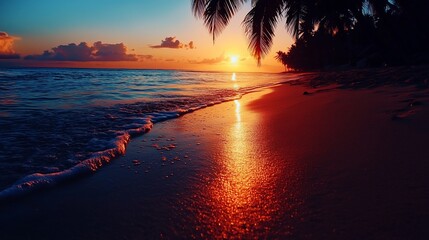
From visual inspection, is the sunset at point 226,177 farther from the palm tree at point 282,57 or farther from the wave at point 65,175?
the palm tree at point 282,57

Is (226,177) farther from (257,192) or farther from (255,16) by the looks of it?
(255,16)

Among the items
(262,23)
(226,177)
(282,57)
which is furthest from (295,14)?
(282,57)

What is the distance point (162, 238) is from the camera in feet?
4.85

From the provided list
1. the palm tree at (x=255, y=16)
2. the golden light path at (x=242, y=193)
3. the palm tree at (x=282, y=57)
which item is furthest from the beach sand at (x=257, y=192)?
the palm tree at (x=282, y=57)

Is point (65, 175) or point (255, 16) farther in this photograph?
point (255, 16)

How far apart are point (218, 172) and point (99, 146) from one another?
1.83 metres

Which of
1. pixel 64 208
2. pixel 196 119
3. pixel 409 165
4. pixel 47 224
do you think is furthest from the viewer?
pixel 196 119

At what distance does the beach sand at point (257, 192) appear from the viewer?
149 centimetres

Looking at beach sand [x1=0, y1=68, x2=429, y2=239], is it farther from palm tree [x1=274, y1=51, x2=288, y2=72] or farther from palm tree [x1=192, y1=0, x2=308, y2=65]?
palm tree [x1=274, y1=51, x2=288, y2=72]

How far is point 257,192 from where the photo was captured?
1938 mm

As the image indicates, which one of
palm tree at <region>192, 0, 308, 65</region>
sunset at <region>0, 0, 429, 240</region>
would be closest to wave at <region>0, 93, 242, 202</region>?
sunset at <region>0, 0, 429, 240</region>

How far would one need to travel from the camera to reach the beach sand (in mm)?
1494

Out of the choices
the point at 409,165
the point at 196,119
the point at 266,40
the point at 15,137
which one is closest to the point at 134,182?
the point at 409,165

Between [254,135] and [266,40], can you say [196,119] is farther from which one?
[266,40]
